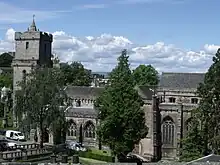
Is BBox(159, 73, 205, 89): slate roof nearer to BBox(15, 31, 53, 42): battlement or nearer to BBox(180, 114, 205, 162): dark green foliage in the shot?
BBox(180, 114, 205, 162): dark green foliage

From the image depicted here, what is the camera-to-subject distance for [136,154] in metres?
69.1

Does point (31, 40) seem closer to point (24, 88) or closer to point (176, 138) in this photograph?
point (24, 88)

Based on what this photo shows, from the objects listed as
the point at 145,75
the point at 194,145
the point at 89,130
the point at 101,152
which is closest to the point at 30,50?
the point at 89,130

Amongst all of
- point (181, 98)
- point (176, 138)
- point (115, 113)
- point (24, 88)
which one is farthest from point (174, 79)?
point (24, 88)

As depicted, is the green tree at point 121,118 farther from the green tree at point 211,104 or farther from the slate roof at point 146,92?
the slate roof at point 146,92

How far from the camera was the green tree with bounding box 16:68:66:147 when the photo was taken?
57.7 m

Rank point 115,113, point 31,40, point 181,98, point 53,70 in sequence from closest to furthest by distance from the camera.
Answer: point 115,113 < point 53,70 < point 181,98 < point 31,40

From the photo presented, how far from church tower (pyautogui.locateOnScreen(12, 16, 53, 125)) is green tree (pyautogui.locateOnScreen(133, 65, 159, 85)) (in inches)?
1314

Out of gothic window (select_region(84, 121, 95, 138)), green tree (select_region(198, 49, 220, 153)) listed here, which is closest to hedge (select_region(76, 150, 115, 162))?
gothic window (select_region(84, 121, 95, 138))

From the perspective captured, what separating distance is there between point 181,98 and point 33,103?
2449cm

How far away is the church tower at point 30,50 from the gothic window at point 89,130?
14.1 m

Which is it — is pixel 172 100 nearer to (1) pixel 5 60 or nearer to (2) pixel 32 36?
(2) pixel 32 36

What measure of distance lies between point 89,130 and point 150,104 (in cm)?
1045

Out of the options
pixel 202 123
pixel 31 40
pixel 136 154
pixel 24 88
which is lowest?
pixel 136 154
